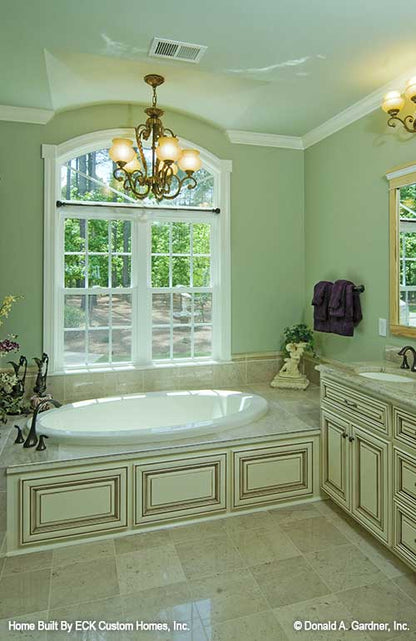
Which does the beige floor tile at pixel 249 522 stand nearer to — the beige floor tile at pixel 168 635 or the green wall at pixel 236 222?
the beige floor tile at pixel 168 635

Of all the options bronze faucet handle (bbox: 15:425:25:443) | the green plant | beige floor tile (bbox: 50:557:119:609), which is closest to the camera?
beige floor tile (bbox: 50:557:119:609)

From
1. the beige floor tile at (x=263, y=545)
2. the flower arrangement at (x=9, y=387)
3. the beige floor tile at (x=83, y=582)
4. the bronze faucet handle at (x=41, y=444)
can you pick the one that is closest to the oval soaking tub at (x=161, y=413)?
the bronze faucet handle at (x=41, y=444)

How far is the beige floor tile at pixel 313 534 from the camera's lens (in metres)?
2.37

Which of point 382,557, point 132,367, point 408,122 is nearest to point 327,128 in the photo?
point 408,122

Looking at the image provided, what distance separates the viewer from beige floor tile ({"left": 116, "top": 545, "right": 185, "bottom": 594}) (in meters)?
2.06

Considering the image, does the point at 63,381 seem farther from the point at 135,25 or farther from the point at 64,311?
the point at 135,25

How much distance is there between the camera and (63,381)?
3.47 metres

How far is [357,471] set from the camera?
2447 millimetres

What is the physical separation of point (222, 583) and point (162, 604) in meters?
0.30

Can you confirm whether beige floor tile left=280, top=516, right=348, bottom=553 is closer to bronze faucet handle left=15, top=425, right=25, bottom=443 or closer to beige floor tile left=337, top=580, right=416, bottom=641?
beige floor tile left=337, top=580, right=416, bottom=641

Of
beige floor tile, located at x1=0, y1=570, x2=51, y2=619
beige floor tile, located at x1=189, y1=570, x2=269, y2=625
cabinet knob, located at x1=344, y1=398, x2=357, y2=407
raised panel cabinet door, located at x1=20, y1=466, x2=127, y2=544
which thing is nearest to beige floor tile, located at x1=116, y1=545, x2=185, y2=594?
beige floor tile, located at x1=189, y1=570, x2=269, y2=625

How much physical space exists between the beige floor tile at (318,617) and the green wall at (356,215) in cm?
163

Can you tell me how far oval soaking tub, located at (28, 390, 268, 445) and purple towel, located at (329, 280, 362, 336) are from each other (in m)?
0.82

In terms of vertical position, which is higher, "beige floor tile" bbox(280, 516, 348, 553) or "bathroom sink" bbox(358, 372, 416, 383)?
"bathroom sink" bbox(358, 372, 416, 383)
